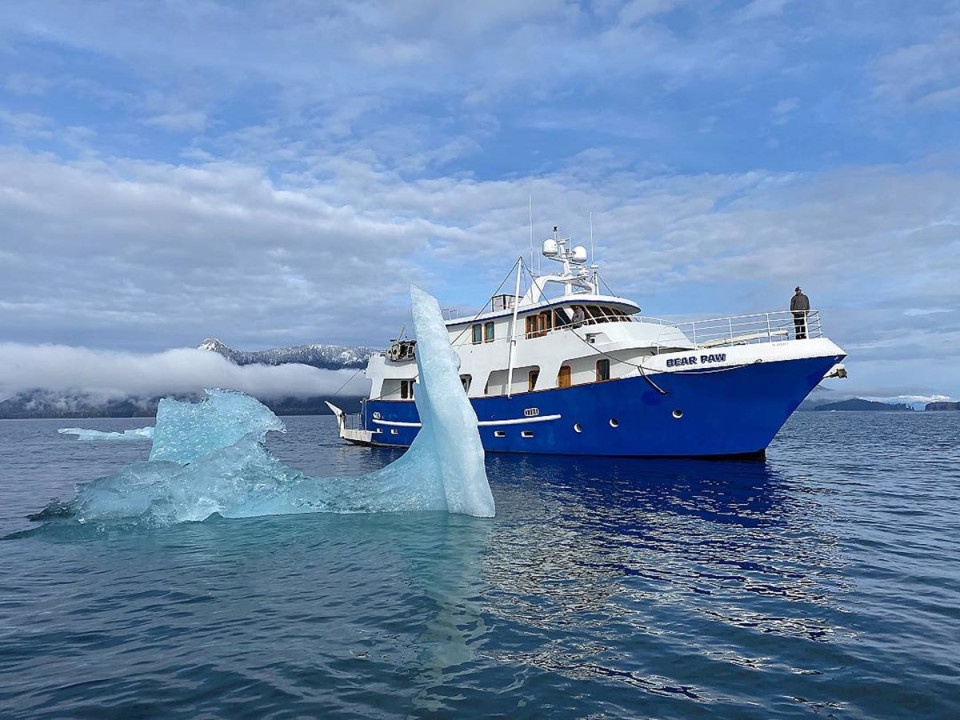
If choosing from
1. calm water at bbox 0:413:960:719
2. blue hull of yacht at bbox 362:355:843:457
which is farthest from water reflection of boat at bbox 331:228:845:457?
calm water at bbox 0:413:960:719

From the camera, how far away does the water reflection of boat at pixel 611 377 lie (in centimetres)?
2198

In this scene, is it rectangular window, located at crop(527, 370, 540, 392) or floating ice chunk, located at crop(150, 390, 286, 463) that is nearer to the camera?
floating ice chunk, located at crop(150, 390, 286, 463)

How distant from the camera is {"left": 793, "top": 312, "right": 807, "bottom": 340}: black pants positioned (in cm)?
2175

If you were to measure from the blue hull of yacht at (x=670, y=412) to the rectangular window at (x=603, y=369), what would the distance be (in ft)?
5.12

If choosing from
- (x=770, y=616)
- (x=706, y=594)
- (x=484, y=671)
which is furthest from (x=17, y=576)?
(x=770, y=616)

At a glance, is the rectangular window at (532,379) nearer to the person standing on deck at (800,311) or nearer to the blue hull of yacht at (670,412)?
the blue hull of yacht at (670,412)

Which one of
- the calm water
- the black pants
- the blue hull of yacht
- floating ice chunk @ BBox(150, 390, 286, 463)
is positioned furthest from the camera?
the blue hull of yacht

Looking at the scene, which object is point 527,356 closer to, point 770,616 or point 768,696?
point 770,616

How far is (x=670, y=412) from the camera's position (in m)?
23.7

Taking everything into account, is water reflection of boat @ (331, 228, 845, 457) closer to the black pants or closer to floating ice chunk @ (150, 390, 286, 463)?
the black pants

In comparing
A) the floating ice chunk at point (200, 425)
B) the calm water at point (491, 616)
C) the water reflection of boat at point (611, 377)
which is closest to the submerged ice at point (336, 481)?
the calm water at point (491, 616)

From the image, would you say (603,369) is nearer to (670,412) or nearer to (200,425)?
(670,412)

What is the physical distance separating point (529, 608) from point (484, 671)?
75.0 inches

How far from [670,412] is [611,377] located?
3315 mm
